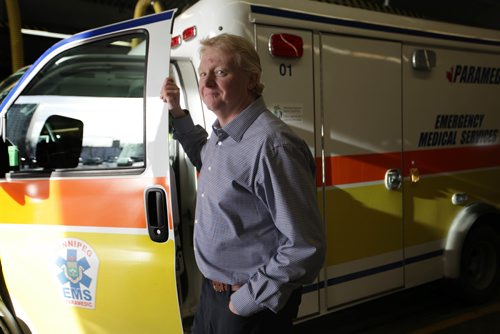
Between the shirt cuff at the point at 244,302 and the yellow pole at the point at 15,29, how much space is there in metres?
4.57

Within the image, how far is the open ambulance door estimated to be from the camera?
223cm

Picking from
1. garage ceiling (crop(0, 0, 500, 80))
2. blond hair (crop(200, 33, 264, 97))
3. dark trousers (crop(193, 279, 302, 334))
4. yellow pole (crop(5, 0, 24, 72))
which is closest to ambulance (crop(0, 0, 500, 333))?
dark trousers (crop(193, 279, 302, 334))

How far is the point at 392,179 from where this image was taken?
10.4 ft

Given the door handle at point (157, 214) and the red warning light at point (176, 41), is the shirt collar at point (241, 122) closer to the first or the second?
the door handle at point (157, 214)

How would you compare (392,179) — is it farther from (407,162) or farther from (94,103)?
(94,103)

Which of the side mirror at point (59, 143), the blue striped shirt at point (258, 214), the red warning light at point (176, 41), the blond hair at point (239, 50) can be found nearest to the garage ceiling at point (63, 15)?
the red warning light at point (176, 41)

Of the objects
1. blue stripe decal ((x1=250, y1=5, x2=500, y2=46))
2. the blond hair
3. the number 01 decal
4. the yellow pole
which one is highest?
the yellow pole

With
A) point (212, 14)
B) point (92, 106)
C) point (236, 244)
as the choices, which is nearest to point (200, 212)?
point (236, 244)

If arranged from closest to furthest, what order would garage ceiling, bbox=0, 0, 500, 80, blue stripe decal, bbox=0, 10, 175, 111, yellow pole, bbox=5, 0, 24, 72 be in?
blue stripe decal, bbox=0, 10, 175, 111, yellow pole, bbox=5, 0, 24, 72, garage ceiling, bbox=0, 0, 500, 80

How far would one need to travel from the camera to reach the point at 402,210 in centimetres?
326

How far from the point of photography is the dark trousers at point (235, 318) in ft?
5.59

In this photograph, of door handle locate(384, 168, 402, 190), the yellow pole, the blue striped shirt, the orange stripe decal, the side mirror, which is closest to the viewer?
the blue striped shirt

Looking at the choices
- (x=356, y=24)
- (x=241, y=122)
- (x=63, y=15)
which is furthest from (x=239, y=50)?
(x=63, y=15)

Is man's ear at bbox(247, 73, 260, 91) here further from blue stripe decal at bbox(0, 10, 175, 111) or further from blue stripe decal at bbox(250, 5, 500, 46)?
blue stripe decal at bbox(250, 5, 500, 46)
